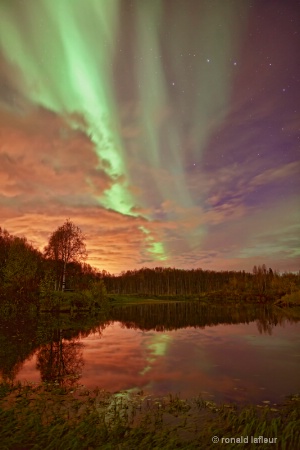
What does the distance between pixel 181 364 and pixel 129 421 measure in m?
10.3

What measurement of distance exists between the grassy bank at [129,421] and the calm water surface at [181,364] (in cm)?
165

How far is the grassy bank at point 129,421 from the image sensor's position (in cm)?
890

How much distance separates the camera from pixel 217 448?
27.7 ft

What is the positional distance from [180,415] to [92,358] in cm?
1246

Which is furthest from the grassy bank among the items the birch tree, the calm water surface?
the birch tree

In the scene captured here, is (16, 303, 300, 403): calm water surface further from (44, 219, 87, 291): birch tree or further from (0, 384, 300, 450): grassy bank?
(44, 219, 87, 291): birch tree

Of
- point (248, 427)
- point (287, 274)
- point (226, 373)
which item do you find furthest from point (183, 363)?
point (287, 274)

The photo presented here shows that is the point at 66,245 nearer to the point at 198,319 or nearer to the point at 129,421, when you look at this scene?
the point at 198,319

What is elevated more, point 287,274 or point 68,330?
point 287,274

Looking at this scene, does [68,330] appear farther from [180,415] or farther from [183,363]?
[180,415]

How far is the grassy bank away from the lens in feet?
29.2

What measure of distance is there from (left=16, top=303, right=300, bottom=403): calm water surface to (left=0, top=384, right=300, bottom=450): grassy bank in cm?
165

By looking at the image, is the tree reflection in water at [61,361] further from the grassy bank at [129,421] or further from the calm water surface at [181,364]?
the grassy bank at [129,421]

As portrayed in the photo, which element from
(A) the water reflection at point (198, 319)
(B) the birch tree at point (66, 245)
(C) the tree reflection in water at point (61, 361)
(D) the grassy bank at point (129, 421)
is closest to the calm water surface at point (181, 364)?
(C) the tree reflection in water at point (61, 361)
